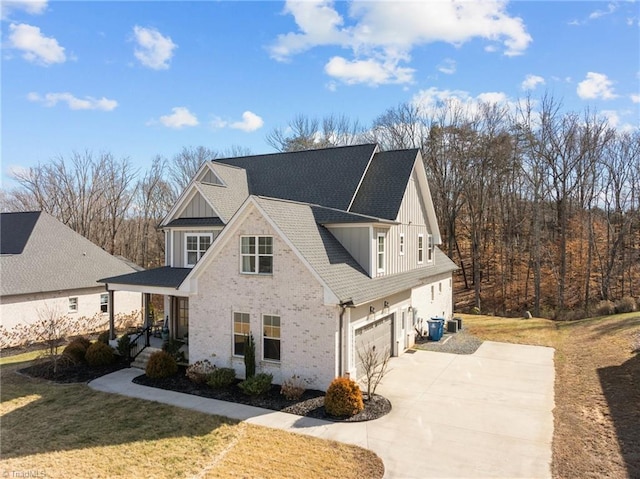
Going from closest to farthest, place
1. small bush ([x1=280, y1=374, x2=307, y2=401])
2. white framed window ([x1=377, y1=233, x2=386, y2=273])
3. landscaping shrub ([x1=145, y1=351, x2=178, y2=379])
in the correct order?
1. small bush ([x1=280, y1=374, x2=307, y2=401])
2. landscaping shrub ([x1=145, y1=351, x2=178, y2=379])
3. white framed window ([x1=377, y1=233, x2=386, y2=273])

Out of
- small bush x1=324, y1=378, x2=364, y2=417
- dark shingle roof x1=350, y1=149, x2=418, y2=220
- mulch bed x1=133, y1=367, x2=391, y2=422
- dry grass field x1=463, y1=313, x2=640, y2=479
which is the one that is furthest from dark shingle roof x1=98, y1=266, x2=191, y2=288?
dry grass field x1=463, y1=313, x2=640, y2=479

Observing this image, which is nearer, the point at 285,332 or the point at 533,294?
the point at 285,332

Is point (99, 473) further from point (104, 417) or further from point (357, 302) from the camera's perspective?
point (357, 302)

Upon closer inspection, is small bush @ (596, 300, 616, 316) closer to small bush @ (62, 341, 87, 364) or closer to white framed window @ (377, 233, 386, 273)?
white framed window @ (377, 233, 386, 273)

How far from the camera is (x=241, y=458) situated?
9219 millimetres

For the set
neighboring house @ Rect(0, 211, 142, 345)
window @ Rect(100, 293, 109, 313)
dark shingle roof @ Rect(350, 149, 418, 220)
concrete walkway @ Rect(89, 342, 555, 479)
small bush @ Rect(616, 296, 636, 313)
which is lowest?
concrete walkway @ Rect(89, 342, 555, 479)

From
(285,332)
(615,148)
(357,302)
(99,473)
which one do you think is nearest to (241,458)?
(99,473)

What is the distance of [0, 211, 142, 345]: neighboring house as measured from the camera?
2145 centimetres

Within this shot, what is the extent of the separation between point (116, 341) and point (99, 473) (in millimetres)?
10415

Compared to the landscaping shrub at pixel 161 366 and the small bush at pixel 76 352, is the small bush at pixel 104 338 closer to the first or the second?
the small bush at pixel 76 352

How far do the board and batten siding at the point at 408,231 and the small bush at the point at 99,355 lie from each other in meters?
12.1

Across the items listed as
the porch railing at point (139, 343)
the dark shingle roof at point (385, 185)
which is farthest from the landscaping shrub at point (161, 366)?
the dark shingle roof at point (385, 185)

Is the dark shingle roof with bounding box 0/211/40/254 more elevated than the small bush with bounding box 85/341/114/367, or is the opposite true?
the dark shingle roof with bounding box 0/211/40/254

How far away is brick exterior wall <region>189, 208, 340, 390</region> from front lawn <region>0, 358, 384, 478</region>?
2.81 metres
